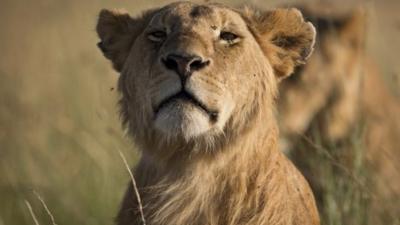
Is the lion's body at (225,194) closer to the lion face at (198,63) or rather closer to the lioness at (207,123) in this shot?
the lioness at (207,123)

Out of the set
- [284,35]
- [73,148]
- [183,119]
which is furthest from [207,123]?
[73,148]

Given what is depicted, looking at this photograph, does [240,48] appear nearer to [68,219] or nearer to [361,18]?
[68,219]

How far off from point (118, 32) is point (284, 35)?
2.76 feet

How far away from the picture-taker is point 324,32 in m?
8.66

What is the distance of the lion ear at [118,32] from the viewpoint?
16.9 feet

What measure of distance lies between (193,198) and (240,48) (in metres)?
0.72

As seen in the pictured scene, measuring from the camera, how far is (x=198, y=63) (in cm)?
436

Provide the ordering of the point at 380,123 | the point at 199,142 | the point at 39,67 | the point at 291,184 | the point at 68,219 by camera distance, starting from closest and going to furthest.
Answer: the point at 199,142 → the point at 291,184 → the point at 68,219 → the point at 380,123 → the point at 39,67

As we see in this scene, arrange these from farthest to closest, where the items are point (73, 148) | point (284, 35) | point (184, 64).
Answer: point (73, 148), point (284, 35), point (184, 64)

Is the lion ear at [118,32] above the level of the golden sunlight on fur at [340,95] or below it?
above

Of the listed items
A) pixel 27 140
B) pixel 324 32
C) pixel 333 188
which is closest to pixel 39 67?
pixel 27 140

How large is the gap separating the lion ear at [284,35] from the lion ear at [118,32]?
21.4 inches

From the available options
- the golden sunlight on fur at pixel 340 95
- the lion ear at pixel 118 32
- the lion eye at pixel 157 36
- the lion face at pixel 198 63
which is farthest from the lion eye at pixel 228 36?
the golden sunlight on fur at pixel 340 95

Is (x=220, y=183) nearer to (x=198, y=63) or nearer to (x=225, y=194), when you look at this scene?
(x=225, y=194)
